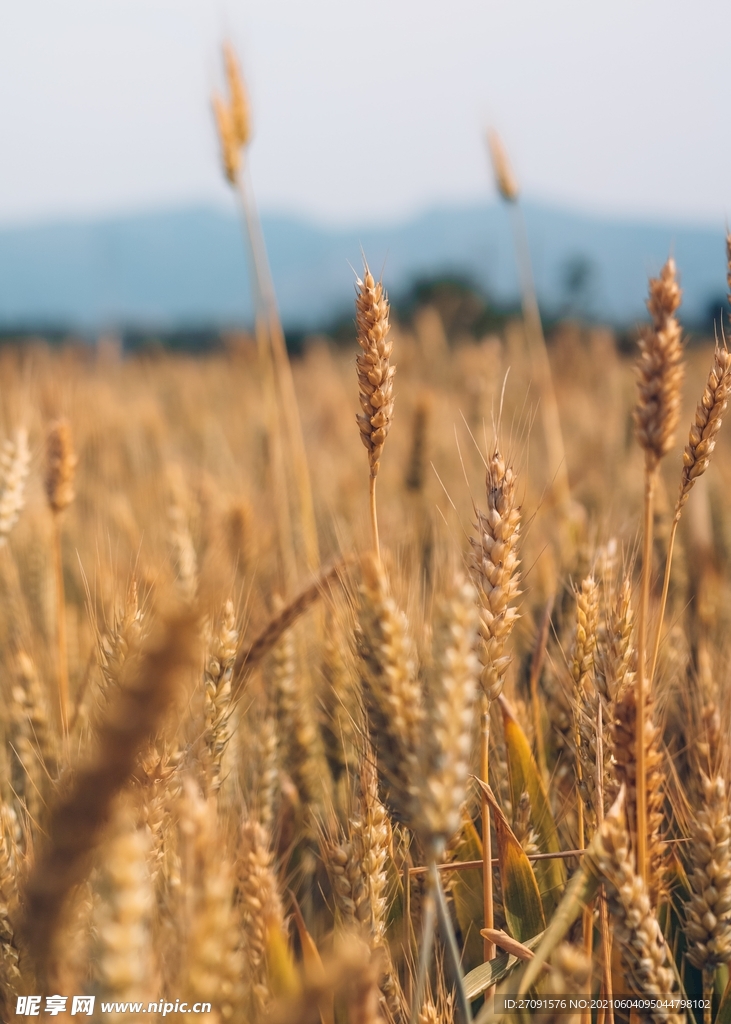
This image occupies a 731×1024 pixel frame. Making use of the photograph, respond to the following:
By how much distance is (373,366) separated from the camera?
906 millimetres

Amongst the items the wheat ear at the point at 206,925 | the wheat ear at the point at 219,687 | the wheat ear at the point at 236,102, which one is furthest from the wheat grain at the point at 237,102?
the wheat ear at the point at 206,925

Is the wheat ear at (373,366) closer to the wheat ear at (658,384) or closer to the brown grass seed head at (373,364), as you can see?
Answer: the brown grass seed head at (373,364)

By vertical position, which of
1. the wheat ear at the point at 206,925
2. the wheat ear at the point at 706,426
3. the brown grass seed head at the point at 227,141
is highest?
the brown grass seed head at the point at 227,141

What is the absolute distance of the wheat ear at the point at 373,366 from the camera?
35.7 inches

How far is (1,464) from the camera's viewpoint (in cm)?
162

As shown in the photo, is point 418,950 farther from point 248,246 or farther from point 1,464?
point 248,246

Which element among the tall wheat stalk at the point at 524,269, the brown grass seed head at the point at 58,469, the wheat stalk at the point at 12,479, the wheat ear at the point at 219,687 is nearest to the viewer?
the wheat ear at the point at 219,687

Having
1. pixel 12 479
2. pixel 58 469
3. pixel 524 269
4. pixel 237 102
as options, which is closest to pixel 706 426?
pixel 58 469

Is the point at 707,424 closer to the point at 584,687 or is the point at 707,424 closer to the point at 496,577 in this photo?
the point at 496,577

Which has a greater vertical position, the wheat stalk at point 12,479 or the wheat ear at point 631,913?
the wheat stalk at point 12,479

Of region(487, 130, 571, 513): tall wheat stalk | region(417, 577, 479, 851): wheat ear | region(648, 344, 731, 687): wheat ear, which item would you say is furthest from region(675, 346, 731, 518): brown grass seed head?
region(487, 130, 571, 513): tall wheat stalk

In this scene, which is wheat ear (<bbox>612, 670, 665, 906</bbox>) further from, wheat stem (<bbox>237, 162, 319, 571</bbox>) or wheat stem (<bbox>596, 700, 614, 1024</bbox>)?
wheat stem (<bbox>237, 162, 319, 571</bbox>)

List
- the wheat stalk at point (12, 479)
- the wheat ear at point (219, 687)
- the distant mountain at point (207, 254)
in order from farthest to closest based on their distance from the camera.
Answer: the distant mountain at point (207, 254), the wheat stalk at point (12, 479), the wheat ear at point (219, 687)

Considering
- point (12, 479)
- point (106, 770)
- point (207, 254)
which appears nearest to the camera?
point (106, 770)
